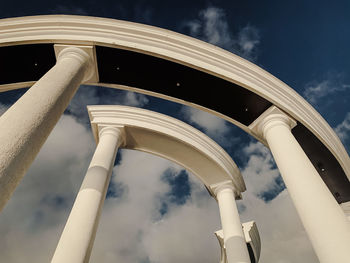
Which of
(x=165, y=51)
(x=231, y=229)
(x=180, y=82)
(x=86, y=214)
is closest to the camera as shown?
(x=86, y=214)

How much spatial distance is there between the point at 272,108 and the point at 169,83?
1603 cm

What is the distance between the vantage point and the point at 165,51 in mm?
31953

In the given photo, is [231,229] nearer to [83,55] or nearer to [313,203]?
[313,203]

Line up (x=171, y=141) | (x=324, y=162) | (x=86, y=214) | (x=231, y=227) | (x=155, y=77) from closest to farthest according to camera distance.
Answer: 1. (x=86, y=214)
2. (x=155, y=77)
3. (x=324, y=162)
4. (x=231, y=227)
5. (x=171, y=141)

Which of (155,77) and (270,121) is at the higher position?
(155,77)

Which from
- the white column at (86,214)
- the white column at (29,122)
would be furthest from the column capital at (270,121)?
the white column at (29,122)

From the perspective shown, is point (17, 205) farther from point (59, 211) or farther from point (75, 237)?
point (75, 237)

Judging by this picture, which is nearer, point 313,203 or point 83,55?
point 313,203

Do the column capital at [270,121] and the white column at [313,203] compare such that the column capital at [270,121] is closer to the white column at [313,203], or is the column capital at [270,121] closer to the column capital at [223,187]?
the white column at [313,203]

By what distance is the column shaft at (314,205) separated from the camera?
64.2 feet

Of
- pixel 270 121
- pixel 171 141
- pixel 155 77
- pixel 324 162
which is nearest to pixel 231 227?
pixel 171 141

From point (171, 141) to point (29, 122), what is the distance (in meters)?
37.5

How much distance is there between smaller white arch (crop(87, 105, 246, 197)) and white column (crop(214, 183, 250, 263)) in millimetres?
2986

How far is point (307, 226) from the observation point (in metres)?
22.1
